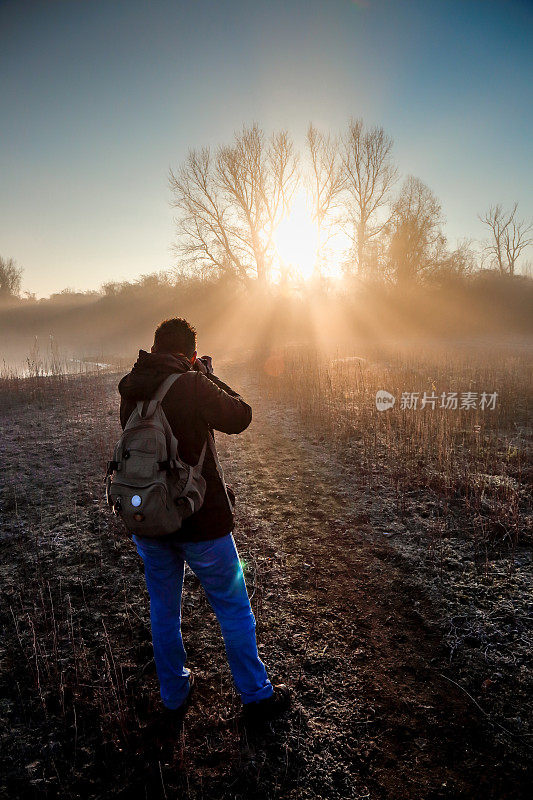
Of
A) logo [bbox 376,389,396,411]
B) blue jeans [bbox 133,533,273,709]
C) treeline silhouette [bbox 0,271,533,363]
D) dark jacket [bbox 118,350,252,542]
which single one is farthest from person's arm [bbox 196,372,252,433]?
treeline silhouette [bbox 0,271,533,363]

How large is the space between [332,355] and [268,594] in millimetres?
13953

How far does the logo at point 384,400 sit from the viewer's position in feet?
28.7

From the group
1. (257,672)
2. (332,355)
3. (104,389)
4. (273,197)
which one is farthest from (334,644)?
(273,197)

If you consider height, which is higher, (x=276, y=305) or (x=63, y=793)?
(x=276, y=305)

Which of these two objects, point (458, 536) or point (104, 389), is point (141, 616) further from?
point (104, 389)

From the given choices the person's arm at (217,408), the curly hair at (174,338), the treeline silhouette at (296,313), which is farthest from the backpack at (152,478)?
the treeline silhouette at (296,313)

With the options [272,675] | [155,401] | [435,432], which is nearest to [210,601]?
[272,675]

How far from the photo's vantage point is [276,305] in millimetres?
27688

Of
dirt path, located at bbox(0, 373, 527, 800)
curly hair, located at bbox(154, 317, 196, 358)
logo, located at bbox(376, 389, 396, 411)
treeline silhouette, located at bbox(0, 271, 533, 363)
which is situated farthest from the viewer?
treeline silhouette, located at bbox(0, 271, 533, 363)

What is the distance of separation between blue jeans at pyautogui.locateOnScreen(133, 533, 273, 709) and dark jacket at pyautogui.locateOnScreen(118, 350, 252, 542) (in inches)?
3.8

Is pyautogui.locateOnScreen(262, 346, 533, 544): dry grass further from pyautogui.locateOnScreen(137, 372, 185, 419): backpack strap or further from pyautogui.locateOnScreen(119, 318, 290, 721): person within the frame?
pyautogui.locateOnScreen(137, 372, 185, 419): backpack strap

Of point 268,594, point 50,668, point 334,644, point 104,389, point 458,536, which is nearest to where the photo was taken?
point 50,668

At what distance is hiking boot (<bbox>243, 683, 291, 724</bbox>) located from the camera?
2.20 m

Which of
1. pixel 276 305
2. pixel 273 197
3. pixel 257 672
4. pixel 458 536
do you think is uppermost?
pixel 273 197
